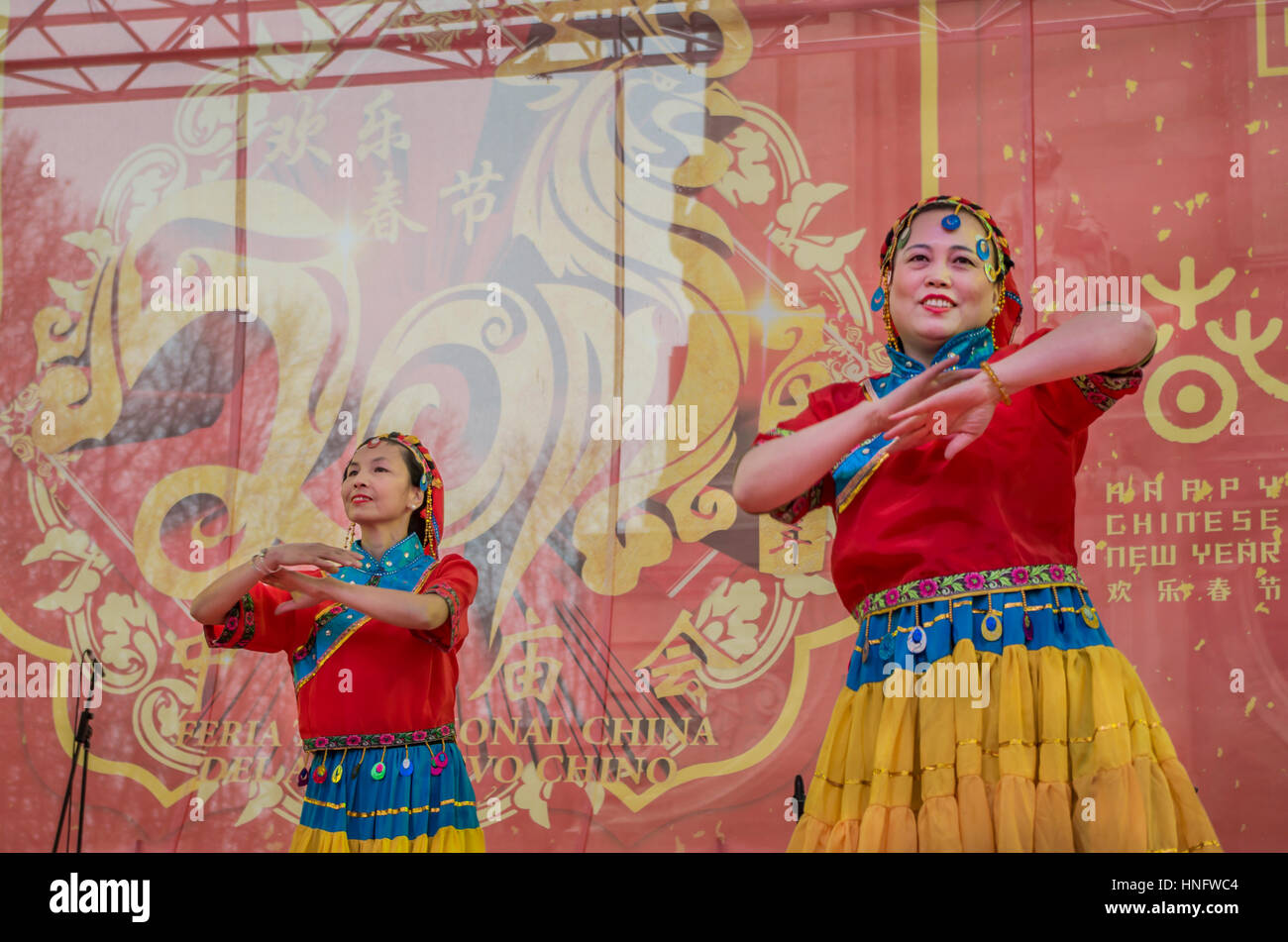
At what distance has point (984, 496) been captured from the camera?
193 cm

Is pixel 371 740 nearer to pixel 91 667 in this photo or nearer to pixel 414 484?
pixel 414 484

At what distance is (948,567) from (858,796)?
34 cm

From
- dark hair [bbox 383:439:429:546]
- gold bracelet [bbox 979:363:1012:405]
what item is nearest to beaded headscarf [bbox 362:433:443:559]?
dark hair [bbox 383:439:429:546]

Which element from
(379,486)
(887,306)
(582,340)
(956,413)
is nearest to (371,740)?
(379,486)

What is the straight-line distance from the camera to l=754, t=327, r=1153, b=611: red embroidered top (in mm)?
1917

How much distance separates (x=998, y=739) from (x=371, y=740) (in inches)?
54.9

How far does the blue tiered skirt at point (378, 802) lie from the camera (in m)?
2.72

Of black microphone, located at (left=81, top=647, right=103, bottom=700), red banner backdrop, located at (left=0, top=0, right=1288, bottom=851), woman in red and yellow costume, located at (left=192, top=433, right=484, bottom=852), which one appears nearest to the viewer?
woman in red and yellow costume, located at (left=192, top=433, right=484, bottom=852)

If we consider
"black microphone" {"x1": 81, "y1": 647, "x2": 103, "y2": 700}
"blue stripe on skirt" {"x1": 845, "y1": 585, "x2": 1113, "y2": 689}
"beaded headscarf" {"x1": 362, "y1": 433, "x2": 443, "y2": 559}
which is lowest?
"black microphone" {"x1": 81, "y1": 647, "x2": 103, "y2": 700}

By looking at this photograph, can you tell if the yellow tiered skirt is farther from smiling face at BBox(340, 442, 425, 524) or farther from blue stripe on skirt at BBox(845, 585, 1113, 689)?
smiling face at BBox(340, 442, 425, 524)

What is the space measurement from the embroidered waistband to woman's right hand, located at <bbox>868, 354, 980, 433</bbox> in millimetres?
236

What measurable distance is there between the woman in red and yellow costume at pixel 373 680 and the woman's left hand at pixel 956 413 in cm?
118

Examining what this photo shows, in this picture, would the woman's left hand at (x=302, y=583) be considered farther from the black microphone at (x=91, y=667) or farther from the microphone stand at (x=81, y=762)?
the black microphone at (x=91, y=667)
